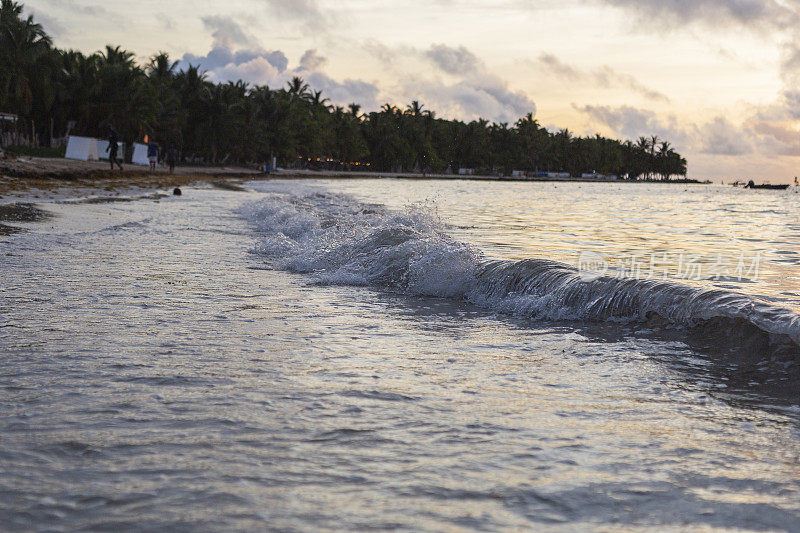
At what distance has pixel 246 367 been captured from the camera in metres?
4.20

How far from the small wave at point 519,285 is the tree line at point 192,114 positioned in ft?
A: 176

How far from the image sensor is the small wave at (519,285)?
569 cm

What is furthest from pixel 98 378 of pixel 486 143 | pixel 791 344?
pixel 486 143

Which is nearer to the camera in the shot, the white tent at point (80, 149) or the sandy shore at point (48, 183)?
the sandy shore at point (48, 183)

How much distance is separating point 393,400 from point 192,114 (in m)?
77.6

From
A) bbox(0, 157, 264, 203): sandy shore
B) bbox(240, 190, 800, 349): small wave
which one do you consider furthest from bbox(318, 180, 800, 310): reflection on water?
bbox(0, 157, 264, 203): sandy shore

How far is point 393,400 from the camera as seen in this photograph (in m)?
3.67

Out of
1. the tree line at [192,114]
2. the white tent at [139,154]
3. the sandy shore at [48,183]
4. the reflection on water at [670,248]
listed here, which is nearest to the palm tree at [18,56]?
the tree line at [192,114]

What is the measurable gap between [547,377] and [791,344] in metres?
2.06

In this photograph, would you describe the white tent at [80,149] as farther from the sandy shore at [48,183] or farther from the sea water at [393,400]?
the sea water at [393,400]

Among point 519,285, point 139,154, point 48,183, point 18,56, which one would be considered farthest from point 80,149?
point 519,285

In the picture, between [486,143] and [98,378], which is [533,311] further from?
[486,143]

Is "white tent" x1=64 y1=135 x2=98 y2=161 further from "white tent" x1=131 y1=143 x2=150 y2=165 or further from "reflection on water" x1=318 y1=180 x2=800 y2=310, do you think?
"reflection on water" x1=318 y1=180 x2=800 y2=310

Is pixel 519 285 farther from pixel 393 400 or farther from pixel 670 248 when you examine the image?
pixel 670 248
